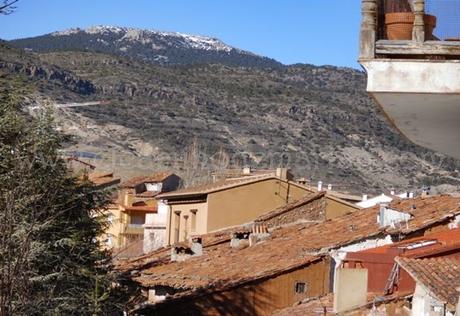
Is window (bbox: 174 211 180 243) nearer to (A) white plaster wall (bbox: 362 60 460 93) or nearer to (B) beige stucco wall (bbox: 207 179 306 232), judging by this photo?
(B) beige stucco wall (bbox: 207 179 306 232)

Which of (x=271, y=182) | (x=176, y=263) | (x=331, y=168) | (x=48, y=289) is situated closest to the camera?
(x=48, y=289)

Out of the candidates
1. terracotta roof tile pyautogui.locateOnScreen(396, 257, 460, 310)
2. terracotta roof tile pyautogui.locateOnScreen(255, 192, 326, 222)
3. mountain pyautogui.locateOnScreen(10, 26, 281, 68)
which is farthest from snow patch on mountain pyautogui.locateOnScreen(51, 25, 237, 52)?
terracotta roof tile pyautogui.locateOnScreen(396, 257, 460, 310)

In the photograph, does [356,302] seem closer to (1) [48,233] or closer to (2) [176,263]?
(1) [48,233]

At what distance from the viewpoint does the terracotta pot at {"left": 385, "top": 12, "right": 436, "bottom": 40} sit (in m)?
7.79

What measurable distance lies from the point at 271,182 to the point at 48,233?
2437cm

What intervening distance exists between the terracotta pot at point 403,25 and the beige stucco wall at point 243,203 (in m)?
33.1

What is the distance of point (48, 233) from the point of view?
703 inches

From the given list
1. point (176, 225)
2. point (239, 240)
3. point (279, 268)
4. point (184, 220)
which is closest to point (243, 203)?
point (184, 220)

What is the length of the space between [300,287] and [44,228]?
10.5 m

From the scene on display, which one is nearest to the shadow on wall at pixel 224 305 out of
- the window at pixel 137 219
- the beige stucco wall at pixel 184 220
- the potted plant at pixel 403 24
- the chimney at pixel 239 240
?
the chimney at pixel 239 240

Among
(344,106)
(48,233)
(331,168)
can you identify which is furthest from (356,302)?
(344,106)

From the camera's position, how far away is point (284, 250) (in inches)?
1120

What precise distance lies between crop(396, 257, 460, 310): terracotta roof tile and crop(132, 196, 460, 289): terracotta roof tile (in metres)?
6.78

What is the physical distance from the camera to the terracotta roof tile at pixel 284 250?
24625 millimetres
